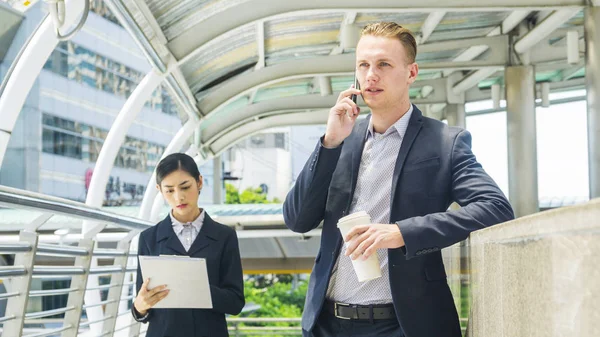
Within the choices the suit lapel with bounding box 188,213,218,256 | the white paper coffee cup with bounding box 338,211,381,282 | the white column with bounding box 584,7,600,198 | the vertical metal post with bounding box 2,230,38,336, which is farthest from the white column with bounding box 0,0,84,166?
the white column with bounding box 584,7,600,198

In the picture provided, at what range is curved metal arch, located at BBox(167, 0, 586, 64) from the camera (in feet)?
29.4

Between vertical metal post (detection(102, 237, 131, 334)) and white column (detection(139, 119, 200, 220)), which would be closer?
vertical metal post (detection(102, 237, 131, 334))

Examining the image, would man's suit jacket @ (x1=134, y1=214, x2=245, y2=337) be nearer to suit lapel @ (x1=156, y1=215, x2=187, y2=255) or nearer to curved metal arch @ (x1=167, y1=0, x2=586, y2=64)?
suit lapel @ (x1=156, y1=215, x2=187, y2=255)

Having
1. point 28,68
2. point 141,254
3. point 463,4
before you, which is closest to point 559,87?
point 463,4

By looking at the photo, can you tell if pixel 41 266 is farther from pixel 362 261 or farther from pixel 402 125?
pixel 362 261

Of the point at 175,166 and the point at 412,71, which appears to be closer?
the point at 412,71

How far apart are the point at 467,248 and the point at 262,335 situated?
13.1m

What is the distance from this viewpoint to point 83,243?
5.50 m

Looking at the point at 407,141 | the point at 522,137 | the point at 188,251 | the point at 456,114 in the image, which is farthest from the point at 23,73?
the point at 456,114

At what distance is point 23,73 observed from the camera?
7148mm

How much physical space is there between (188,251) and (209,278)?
170 millimetres

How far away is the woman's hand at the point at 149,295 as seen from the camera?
3.99 m

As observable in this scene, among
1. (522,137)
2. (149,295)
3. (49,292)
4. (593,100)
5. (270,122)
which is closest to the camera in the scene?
(149,295)

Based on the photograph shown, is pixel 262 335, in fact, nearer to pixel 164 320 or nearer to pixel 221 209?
pixel 221 209
